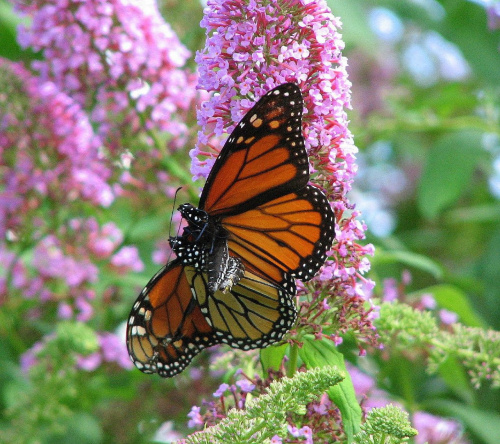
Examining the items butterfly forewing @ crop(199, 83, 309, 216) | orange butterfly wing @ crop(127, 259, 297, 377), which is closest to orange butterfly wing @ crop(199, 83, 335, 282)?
butterfly forewing @ crop(199, 83, 309, 216)

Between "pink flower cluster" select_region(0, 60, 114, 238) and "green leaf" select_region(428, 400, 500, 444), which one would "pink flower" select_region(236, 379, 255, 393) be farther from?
"pink flower cluster" select_region(0, 60, 114, 238)

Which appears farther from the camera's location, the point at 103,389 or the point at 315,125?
the point at 103,389

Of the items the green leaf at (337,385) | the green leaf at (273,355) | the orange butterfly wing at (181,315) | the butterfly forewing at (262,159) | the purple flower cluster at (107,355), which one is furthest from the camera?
the purple flower cluster at (107,355)

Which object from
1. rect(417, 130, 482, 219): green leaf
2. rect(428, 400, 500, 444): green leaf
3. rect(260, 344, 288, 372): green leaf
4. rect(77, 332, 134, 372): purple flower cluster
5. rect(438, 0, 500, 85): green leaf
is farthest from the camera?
rect(438, 0, 500, 85): green leaf

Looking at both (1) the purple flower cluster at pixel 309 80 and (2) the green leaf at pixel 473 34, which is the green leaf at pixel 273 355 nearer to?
(1) the purple flower cluster at pixel 309 80

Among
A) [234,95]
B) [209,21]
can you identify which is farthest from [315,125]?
[209,21]

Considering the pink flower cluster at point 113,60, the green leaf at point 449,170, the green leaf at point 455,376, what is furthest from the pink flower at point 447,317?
the pink flower cluster at point 113,60

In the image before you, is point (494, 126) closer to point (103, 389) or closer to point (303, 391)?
point (103, 389)
